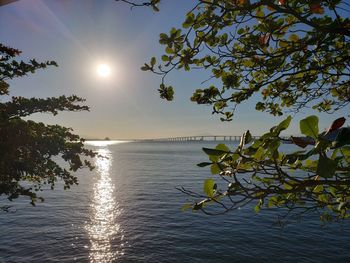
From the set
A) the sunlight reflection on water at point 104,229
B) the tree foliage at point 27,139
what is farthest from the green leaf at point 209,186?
the sunlight reflection on water at point 104,229

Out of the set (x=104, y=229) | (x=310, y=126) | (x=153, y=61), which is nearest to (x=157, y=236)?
(x=104, y=229)

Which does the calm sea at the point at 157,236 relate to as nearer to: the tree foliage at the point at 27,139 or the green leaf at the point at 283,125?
the tree foliage at the point at 27,139

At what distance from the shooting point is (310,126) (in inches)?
62.8

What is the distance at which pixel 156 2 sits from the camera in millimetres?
3070

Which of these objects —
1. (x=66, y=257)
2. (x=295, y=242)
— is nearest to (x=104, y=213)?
(x=66, y=257)

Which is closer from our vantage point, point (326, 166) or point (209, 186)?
point (326, 166)

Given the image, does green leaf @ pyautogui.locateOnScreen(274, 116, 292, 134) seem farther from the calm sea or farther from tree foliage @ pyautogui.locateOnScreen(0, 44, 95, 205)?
the calm sea

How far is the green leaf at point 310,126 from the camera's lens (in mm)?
1562

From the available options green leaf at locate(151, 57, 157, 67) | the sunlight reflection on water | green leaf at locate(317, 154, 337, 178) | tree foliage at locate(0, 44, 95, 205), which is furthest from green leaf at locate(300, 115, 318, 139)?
the sunlight reflection on water

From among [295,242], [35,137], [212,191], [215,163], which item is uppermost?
[35,137]

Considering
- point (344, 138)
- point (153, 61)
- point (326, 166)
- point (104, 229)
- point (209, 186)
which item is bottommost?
point (104, 229)

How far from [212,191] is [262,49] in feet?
6.97

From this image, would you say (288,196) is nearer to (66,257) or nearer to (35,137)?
(35,137)

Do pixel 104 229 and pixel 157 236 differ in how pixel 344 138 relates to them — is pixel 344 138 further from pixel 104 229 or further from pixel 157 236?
pixel 104 229
